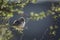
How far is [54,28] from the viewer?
2.83 m

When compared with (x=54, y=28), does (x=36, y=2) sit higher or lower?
higher

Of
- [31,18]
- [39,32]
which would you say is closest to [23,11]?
Result: [31,18]

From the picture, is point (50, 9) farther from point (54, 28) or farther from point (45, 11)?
point (54, 28)

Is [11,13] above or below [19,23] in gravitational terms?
above

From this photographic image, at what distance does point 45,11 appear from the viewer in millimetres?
2814

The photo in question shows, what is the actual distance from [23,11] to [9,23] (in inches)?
9.7

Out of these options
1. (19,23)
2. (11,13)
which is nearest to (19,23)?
(19,23)

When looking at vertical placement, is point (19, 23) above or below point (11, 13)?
below

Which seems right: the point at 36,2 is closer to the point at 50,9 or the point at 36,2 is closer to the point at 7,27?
the point at 50,9

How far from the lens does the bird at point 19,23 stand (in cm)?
275

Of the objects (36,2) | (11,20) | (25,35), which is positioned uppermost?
(36,2)

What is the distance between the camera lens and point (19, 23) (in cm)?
275

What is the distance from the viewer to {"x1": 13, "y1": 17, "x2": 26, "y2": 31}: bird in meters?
2.75

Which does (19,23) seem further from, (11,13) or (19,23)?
(11,13)
